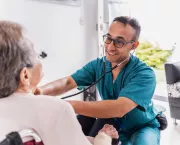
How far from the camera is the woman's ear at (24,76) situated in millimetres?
744

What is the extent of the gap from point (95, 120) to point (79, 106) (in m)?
0.35

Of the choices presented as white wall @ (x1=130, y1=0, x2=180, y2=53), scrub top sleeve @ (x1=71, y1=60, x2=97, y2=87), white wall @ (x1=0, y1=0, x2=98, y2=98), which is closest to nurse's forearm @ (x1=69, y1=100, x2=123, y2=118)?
scrub top sleeve @ (x1=71, y1=60, x2=97, y2=87)

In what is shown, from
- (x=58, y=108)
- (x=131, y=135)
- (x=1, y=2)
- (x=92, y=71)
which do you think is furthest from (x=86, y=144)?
(x=1, y=2)

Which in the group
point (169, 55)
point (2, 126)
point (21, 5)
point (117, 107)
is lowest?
point (169, 55)

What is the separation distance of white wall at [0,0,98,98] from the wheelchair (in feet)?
5.33

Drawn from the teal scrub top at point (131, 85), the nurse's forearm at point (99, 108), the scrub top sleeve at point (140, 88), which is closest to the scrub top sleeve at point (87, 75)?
the teal scrub top at point (131, 85)

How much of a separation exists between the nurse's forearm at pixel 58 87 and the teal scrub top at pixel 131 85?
4cm

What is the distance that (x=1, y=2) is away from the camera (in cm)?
215

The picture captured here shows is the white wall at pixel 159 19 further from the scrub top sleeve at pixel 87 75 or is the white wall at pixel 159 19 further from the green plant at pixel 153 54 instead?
the scrub top sleeve at pixel 87 75

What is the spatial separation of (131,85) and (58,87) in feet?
1.53

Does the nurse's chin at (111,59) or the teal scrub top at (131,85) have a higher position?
the nurse's chin at (111,59)

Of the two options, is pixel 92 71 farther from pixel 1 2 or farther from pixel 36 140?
pixel 1 2

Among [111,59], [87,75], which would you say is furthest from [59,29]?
[111,59]

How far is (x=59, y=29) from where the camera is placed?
2688 millimetres
